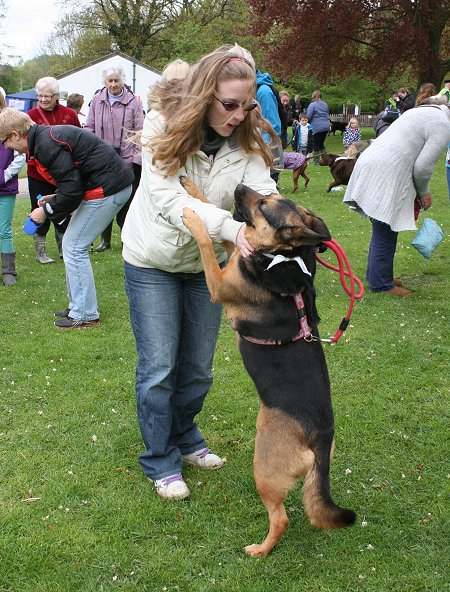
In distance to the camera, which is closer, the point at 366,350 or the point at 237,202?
the point at 237,202

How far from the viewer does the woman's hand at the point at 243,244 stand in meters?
3.02

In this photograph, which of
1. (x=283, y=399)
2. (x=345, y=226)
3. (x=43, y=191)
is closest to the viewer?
(x=283, y=399)

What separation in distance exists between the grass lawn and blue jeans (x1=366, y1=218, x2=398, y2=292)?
0.93 m

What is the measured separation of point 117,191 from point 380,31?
2288 cm

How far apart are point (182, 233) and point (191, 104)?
2.19 ft

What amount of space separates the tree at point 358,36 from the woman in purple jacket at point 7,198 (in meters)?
20.0

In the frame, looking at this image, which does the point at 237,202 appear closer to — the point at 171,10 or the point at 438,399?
the point at 438,399

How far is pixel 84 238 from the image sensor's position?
6258mm

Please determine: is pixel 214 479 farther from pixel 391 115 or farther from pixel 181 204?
pixel 391 115

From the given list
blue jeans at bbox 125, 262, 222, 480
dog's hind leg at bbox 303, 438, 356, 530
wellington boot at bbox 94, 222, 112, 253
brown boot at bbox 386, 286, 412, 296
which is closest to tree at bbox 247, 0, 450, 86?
wellington boot at bbox 94, 222, 112, 253

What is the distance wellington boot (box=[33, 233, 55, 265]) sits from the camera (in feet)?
29.9

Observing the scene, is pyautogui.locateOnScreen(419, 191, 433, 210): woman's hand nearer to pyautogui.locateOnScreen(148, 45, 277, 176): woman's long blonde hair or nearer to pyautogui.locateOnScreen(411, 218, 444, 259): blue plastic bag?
pyautogui.locateOnScreen(411, 218, 444, 259): blue plastic bag

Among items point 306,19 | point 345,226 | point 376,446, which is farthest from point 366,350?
point 306,19

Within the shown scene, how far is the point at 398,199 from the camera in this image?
23.1 feet
